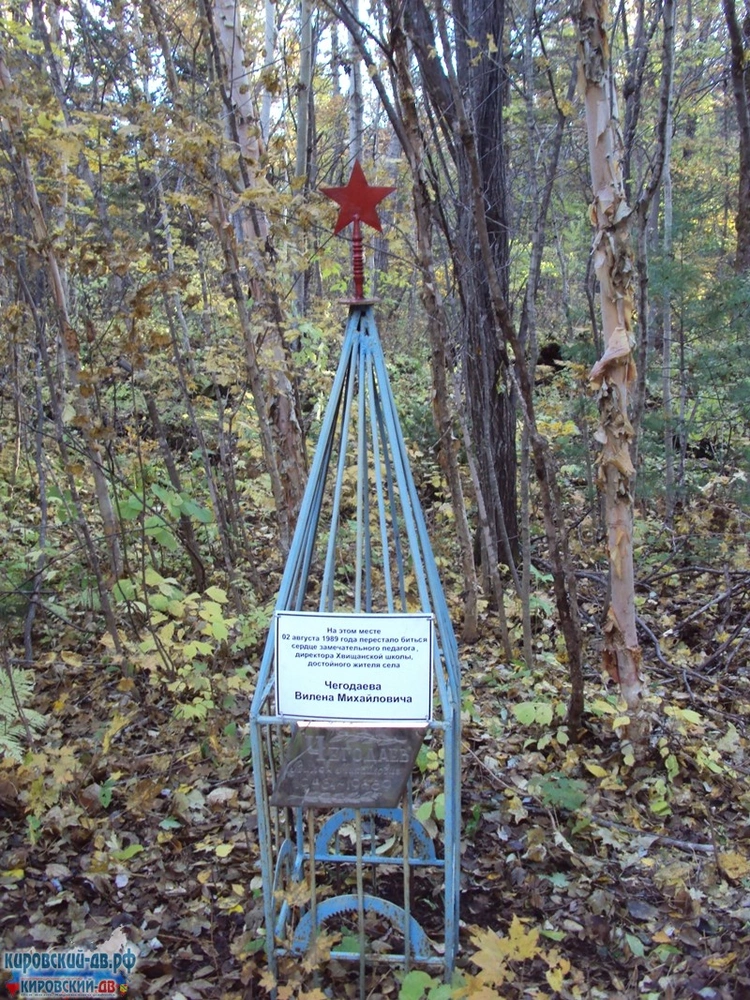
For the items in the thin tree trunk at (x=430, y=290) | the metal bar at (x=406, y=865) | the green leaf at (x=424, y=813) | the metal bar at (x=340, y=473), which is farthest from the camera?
the thin tree trunk at (x=430, y=290)

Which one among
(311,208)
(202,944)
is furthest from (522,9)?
(202,944)

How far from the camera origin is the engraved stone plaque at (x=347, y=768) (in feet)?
6.82

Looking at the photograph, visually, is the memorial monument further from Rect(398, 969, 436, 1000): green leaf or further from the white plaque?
Rect(398, 969, 436, 1000): green leaf

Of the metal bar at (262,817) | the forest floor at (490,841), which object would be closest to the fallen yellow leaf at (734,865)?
the forest floor at (490,841)

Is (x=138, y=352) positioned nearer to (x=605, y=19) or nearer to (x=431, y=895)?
(x=605, y=19)

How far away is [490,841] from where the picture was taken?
3.11 m

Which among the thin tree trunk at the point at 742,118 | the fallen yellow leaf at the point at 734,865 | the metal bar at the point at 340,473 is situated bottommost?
the fallen yellow leaf at the point at 734,865

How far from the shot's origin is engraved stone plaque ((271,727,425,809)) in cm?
208

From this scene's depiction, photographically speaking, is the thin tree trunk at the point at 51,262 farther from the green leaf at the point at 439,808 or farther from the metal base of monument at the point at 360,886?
the green leaf at the point at 439,808

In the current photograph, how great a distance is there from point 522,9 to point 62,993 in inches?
246

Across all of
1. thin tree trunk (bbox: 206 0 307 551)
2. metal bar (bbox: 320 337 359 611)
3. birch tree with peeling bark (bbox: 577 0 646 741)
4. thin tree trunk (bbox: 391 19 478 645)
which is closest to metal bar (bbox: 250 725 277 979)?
metal bar (bbox: 320 337 359 611)

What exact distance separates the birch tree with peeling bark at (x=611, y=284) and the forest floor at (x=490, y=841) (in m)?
0.68

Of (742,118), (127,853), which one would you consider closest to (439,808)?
(127,853)

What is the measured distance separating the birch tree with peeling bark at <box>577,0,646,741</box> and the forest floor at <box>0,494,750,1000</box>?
0.68 metres
